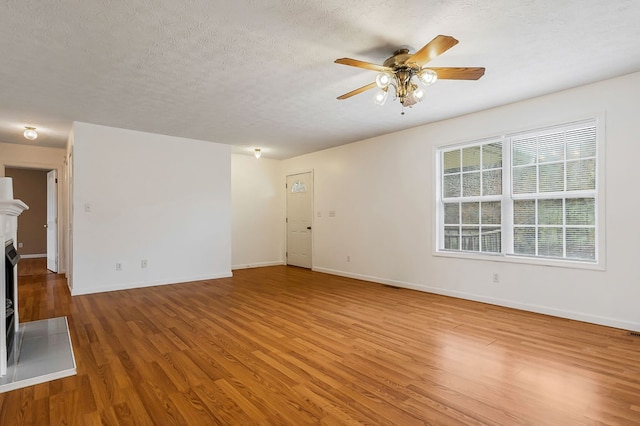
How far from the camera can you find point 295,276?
251 inches

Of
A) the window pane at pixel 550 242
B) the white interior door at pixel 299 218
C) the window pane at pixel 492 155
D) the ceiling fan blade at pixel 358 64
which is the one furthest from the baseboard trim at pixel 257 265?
the ceiling fan blade at pixel 358 64

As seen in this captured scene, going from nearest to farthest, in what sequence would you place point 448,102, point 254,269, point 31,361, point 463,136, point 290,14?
point 290,14 < point 31,361 < point 448,102 < point 463,136 < point 254,269

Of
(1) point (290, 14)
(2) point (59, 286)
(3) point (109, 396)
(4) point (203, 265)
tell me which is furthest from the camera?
(4) point (203, 265)

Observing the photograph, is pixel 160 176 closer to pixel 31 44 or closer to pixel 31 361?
pixel 31 44

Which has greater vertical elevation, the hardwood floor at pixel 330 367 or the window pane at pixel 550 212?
the window pane at pixel 550 212

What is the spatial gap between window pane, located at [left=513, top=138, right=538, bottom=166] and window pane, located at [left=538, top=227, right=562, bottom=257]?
0.85 meters

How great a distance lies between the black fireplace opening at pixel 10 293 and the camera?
255cm

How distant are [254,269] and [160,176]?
2776mm

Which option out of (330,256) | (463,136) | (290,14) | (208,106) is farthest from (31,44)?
(330,256)

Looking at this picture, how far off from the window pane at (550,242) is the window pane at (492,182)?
0.71 metres

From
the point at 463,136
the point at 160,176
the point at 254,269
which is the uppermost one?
the point at 463,136

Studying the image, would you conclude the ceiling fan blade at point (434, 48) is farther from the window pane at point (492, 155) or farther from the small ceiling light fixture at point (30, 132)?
the small ceiling light fixture at point (30, 132)

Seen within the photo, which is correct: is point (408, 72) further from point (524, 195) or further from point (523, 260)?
point (523, 260)

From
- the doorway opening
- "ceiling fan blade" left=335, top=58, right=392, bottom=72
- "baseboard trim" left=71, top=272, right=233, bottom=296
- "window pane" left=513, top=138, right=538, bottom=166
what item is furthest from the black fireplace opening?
the doorway opening
